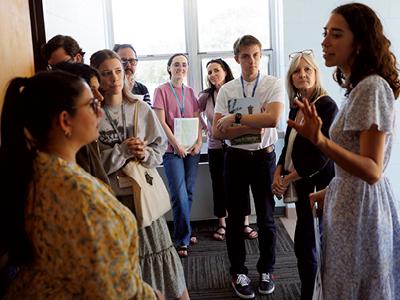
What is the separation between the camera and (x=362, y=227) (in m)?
1.42

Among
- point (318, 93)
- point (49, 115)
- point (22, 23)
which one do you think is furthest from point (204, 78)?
point (49, 115)

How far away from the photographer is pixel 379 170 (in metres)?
1.33

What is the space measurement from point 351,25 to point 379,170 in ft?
1.71

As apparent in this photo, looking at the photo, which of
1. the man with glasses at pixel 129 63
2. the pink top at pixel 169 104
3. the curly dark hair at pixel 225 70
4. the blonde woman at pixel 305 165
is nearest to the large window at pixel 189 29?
the curly dark hair at pixel 225 70

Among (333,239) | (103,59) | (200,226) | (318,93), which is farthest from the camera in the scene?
(200,226)

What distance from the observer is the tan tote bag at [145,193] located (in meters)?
1.79

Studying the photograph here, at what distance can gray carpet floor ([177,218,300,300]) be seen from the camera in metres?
2.62

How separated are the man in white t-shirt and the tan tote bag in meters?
0.69

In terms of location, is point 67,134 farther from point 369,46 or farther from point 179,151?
point 179,151

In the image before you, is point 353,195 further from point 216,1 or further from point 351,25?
point 216,1

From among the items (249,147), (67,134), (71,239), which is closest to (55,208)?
(71,239)

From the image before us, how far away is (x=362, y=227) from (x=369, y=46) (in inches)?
25.1

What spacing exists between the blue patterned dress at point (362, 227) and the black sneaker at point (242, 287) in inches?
43.8

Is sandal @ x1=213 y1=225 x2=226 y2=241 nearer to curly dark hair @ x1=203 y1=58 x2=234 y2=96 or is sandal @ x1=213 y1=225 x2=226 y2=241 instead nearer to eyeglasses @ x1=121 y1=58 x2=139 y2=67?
curly dark hair @ x1=203 y1=58 x2=234 y2=96
